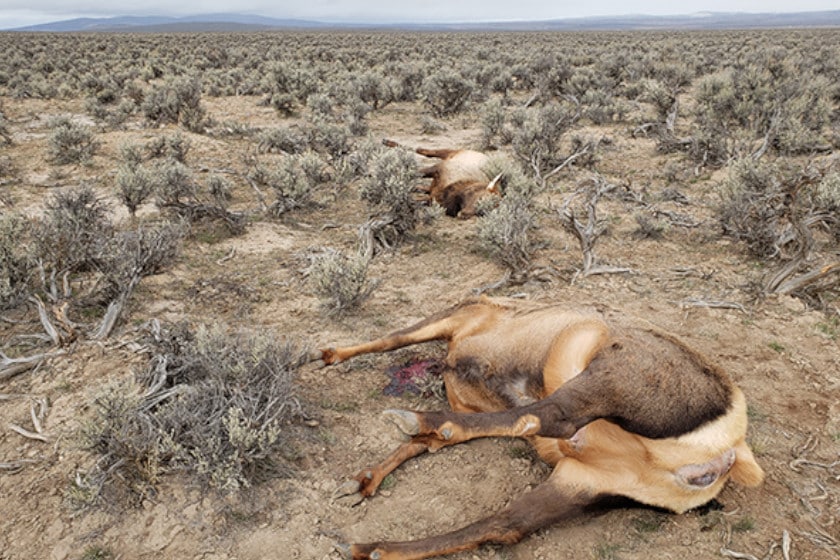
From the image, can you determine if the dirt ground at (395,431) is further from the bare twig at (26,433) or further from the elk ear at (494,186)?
the elk ear at (494,186)

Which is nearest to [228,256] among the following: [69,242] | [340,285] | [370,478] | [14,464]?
[69,242]

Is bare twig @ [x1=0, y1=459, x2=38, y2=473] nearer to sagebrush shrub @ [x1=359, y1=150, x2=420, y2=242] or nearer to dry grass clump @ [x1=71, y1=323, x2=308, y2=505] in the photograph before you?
dry grass clump @ [x1=71, y1=323, x2=308, y2=505]

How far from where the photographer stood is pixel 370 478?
120 inches

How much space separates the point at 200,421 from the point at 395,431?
116 cm

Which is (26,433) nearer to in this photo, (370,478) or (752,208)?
(370,478)

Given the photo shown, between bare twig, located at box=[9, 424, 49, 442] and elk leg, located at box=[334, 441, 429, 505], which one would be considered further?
bare twig, located at box=[9, 424, 49, 442]

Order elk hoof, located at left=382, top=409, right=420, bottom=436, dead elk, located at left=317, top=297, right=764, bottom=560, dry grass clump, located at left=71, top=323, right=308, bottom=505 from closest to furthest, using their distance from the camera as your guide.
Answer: elk hoof, located at left=382, top=409, right=420, bottom=436, dead elk, located at left=317, top=297, right=764, bottom=560, dry grass clump, located at left=71, top=323, right=308, bottom=505

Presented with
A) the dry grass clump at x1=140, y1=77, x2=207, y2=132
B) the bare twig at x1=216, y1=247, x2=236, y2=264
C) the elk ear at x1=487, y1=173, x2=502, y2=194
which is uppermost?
the dry grass clump at x1=140, y1=77, x2=207, y2=132

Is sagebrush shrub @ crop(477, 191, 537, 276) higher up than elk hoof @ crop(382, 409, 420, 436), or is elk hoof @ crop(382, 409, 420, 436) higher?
elk hoof @ crop(382, 409, 420, 436)

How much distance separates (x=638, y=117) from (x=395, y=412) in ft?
46.2

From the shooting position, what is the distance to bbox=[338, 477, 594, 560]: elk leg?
102 inches

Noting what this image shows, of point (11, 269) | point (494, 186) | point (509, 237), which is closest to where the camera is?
point (11, 269)

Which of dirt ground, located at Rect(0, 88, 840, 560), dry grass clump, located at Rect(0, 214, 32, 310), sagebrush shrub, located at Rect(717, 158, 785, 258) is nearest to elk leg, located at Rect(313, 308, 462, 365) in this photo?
dirt ground, located at Rect(0, 88, 840, 560)

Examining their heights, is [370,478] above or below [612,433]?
below
